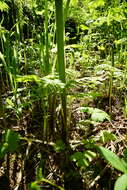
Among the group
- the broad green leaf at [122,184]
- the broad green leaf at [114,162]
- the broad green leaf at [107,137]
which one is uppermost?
the broad green leaf at [114,162]

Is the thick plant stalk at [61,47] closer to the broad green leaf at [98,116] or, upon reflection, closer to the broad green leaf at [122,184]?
the broad green leaf at [98,116]

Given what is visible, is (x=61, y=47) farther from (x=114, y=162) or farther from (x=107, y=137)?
(x=114, y=162)

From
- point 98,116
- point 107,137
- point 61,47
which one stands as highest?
point 61,47

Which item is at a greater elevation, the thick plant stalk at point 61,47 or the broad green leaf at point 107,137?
the thick plant stalk at point 61,47

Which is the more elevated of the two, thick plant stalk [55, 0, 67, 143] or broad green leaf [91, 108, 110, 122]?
thick plant stalk [55, 0, 67, 143]

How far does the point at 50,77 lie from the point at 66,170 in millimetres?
429

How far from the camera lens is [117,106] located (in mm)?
1482

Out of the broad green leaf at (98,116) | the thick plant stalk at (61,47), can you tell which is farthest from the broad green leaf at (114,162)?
the thick plant stalk at (61,47)

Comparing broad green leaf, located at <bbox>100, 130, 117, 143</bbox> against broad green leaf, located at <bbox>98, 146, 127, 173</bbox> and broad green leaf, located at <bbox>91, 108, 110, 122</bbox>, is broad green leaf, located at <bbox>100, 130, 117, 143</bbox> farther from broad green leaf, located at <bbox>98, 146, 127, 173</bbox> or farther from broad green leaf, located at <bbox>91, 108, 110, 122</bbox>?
broad green leaf, located at <bbox>98, 146, 127, 173</bbox>

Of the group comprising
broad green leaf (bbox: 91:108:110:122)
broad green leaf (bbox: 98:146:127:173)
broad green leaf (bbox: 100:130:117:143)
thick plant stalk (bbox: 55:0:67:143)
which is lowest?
broad green leaf (bbox: 100:130:117:143)

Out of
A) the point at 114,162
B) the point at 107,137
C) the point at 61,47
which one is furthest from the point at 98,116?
the point at 114,162

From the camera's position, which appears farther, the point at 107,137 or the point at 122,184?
the point at 107,137

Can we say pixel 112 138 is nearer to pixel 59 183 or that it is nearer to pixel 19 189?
pixel 59 183

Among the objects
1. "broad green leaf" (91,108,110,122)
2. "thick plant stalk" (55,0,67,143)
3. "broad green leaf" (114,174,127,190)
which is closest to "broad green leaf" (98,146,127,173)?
"broad green leaf" (114,174,127,190)
